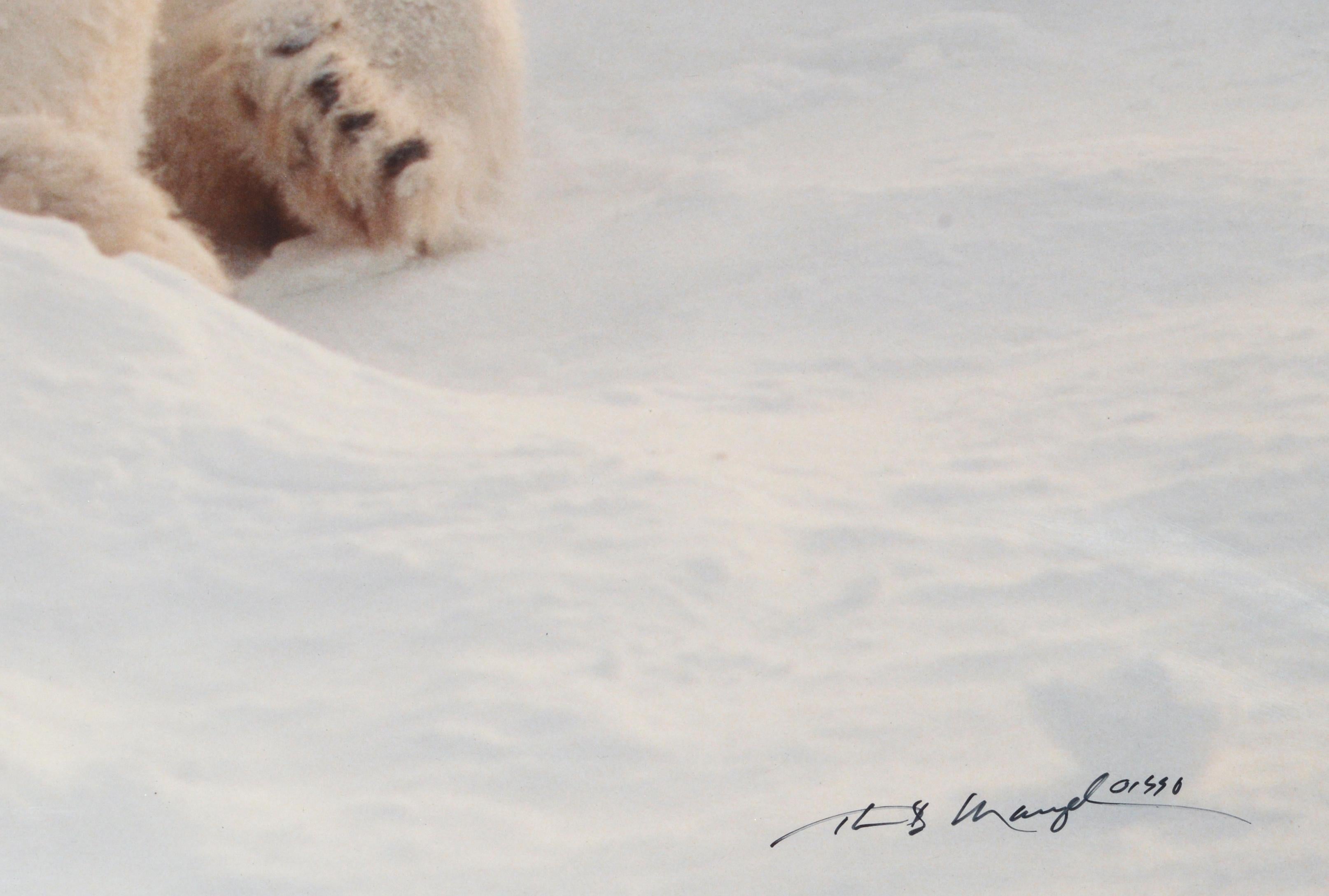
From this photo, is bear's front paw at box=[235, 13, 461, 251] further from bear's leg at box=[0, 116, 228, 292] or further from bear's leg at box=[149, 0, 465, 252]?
bear's leg at box=[0, 116, 228, 292]

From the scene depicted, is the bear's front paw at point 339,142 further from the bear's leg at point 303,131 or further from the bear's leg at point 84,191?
the bear's leg at point 84,191

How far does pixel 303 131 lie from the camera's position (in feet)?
6.22

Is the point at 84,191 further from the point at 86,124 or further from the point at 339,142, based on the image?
the point at 339,142

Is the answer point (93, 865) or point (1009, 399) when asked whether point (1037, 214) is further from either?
point (93, 865)

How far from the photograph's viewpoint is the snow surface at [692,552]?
2.75 feet

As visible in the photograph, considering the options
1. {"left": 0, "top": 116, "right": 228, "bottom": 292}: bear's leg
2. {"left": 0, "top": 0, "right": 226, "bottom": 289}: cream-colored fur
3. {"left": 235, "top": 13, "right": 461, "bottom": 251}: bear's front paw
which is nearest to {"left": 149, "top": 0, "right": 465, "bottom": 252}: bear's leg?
{"left": 235, "top": 13, "right": 461, "bottom": 251}: bear's front paw

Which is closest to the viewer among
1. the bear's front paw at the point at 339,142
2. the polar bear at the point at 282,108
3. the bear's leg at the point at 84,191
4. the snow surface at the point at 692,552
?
the snow surface at the point at 692,552

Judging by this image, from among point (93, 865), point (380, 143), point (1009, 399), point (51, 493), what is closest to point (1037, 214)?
point (1009, 399)

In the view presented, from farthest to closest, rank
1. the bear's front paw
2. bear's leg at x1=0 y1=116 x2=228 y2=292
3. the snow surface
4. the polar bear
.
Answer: the bear's front paw → the polar bear → bear's leg at x1=0 y1=116 x2=228 y2=292 → the snow surface

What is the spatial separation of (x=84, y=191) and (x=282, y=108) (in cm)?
46
